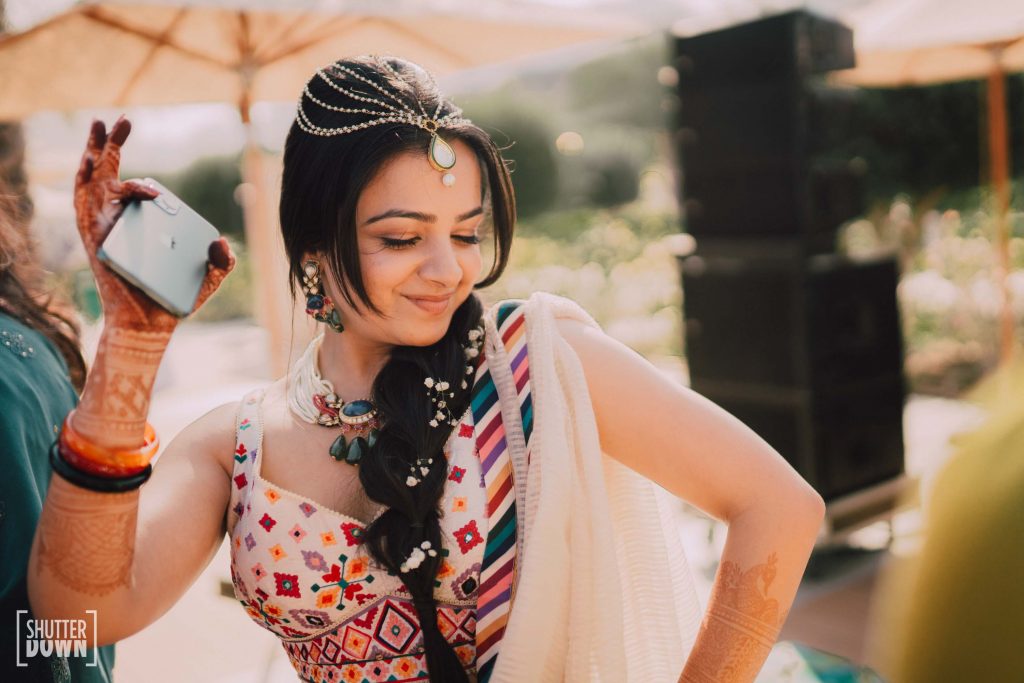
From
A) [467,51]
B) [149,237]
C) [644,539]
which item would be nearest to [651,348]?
[467,51]

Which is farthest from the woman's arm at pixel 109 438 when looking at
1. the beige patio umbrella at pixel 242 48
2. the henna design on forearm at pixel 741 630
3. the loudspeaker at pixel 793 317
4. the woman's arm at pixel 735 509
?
the loudspeaker at pixel 793 317

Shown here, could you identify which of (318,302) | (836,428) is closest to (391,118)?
(318,302)

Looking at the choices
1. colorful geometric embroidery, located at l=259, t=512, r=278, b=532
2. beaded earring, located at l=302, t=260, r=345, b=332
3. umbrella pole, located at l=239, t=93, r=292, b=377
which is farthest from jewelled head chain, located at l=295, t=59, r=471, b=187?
umbrella pole, located at l=239, t=93, r=292, b=377

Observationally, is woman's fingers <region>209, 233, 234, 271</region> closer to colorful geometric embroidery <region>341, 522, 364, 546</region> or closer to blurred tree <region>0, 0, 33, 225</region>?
colorful geometric embroidery <region>341, 522, 364, 546</region>

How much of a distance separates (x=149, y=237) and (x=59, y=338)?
0.87 meters

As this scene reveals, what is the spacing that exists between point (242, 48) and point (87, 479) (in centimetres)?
393

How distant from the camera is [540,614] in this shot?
1318mm

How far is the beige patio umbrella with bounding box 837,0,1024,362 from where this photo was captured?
410 cm

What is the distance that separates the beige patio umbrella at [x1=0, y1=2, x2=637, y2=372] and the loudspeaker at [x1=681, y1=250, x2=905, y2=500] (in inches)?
61.2

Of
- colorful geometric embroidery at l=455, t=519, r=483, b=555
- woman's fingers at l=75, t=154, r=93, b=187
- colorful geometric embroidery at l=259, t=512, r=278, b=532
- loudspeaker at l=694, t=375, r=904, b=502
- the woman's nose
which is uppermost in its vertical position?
woman's fingers at l=75, t=154, r=93, b=187

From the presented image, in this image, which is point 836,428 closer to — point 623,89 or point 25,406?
point 25,406


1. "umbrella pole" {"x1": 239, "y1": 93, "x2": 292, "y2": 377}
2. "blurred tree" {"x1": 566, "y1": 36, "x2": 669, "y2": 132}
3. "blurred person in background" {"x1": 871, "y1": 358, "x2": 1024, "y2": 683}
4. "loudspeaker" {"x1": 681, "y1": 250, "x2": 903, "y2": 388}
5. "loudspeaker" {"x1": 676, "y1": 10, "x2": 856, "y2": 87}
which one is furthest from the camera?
"blurred tree" {"x1": 566, "y1": 36, "x2": 669, "y2": 132}

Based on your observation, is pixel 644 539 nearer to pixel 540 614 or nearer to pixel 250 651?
pixel 540 614

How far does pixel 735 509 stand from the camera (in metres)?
1.34
